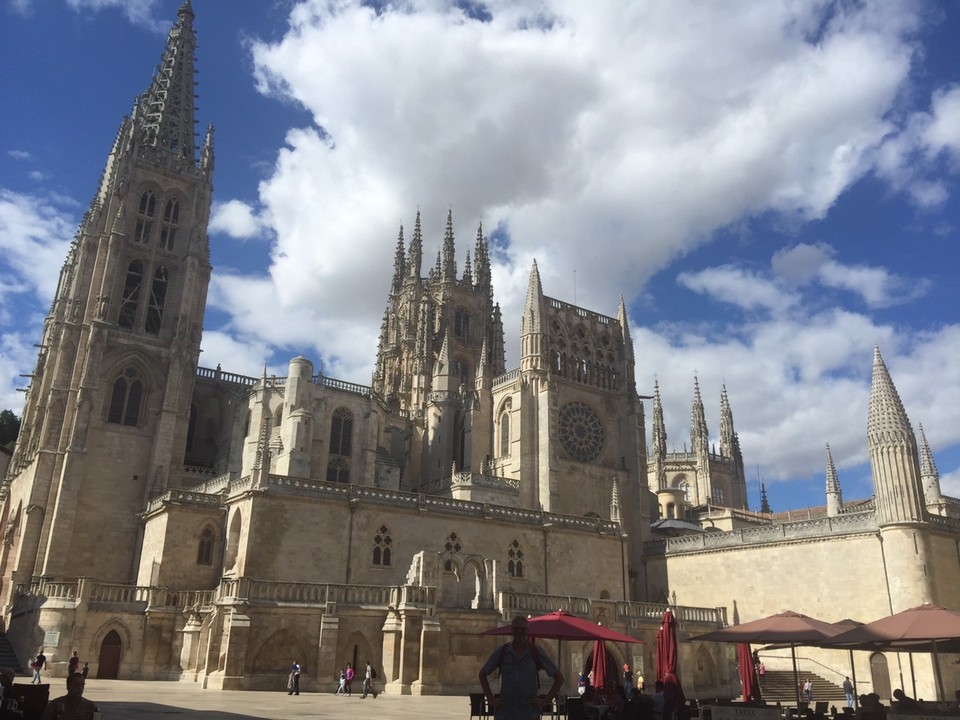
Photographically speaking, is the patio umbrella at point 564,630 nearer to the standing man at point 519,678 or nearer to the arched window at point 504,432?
the standing man at point 519,678

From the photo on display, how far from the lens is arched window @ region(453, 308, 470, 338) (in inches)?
2717

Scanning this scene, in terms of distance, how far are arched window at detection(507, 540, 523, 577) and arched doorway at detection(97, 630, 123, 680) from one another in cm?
1591

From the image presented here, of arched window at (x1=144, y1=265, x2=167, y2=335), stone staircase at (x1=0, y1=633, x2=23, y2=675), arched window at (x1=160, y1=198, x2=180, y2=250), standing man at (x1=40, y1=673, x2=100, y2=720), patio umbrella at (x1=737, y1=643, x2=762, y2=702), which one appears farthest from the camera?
arched window at (x1=160, y1=198, x2=180, y2=250)

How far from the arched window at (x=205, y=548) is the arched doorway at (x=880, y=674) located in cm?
2695

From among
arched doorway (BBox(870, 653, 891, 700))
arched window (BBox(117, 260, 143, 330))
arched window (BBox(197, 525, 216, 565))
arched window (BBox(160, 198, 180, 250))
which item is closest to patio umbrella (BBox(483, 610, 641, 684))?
arched window (BBox(197, 525, 216, 565))

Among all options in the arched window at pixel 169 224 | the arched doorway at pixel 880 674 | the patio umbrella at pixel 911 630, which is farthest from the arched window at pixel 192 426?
the patio umbrella at pixel 911 630

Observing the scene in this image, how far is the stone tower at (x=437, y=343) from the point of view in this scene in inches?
2114

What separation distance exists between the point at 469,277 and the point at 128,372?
34.4 meters

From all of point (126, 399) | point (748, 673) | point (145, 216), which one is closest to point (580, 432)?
point (126, 399)

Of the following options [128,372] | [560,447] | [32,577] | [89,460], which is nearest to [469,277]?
[560,447]

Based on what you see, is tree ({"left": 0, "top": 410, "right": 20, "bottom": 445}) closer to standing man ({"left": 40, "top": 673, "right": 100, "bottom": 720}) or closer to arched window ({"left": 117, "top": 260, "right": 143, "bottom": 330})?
arched window ({"left": 117, "top": 260, "right": 143, "bottom": 330})

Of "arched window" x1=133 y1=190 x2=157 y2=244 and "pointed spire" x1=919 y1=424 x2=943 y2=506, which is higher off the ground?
"arched window" x1=133 y1=190 x2=157 y2=244

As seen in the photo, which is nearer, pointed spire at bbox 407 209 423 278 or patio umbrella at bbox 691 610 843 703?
patio umbrella at bbox 691 610 843 703

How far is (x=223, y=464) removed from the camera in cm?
4647
